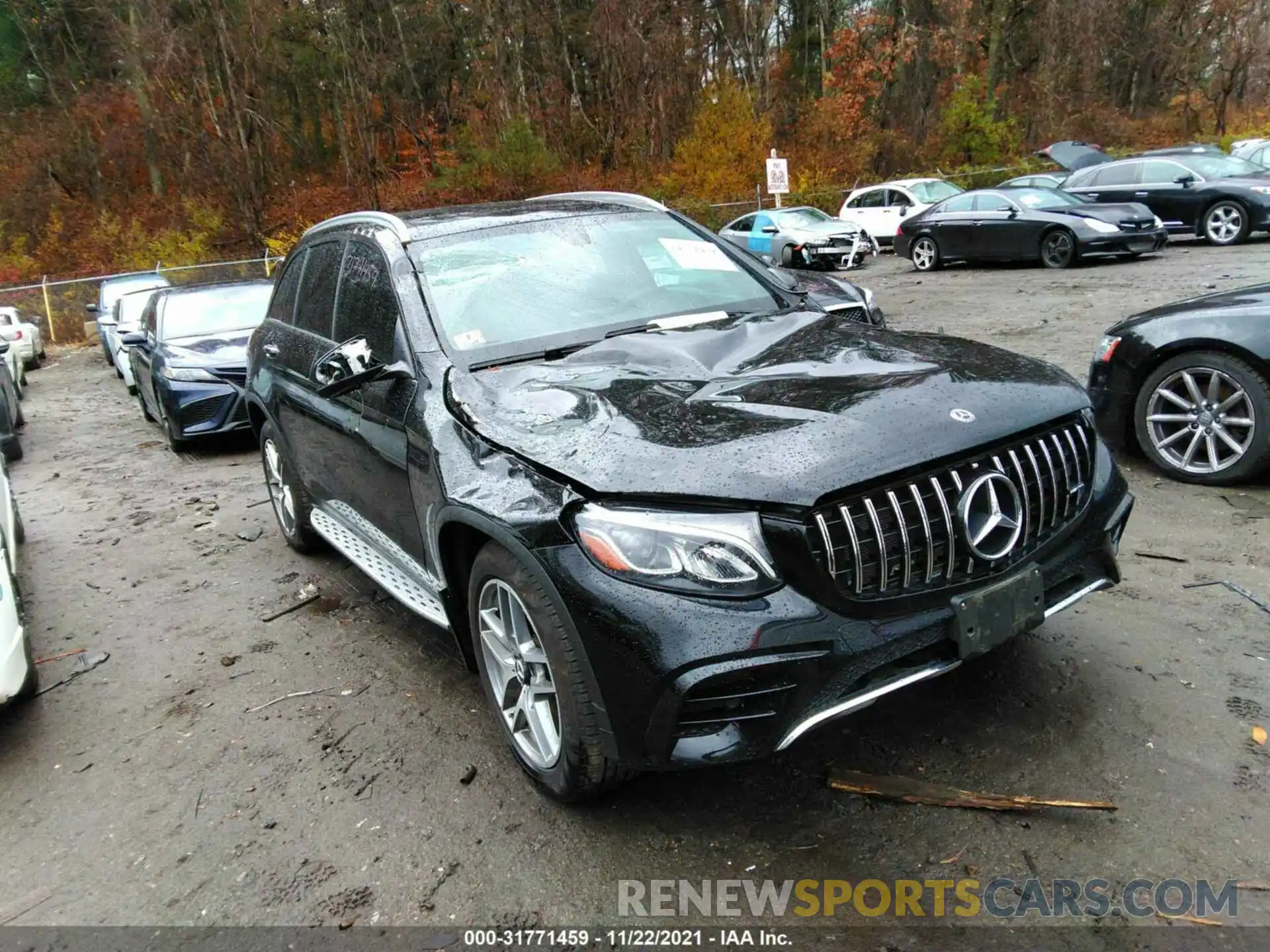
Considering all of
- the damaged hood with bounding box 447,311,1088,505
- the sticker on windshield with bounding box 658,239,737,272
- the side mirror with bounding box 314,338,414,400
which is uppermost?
the sticker on windshield with bounding box 658,239,737,272

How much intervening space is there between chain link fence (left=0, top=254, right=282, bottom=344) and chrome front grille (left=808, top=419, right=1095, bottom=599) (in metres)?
24.6

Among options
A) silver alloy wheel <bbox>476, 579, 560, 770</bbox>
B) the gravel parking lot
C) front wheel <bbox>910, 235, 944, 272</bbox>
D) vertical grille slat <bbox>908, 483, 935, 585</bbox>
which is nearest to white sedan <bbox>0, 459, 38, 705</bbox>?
the gravel parking lot

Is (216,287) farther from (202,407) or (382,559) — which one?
(382,559)

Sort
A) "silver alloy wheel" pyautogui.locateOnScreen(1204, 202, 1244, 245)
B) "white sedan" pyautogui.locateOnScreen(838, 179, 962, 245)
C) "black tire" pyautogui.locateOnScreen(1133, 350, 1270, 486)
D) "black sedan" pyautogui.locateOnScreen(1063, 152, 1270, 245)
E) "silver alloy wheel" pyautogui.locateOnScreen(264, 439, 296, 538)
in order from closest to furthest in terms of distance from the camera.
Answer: "black tire" pyautogui.locateOnScreen(1133, 350, 1270, 486)
"silver alloy wheel" pyautogui.locateOnScreen(264, 439, 296, 538)
"black sedan" pyautogui.locateOnScreen(1063, 152, 1270, 245)
"silver alloy wheel" pyautogui.locateOnScreen(1204, 202, 1244, 245)
"white sedan" pyautogui.locateOnScreen(838, 179, 962, 245)

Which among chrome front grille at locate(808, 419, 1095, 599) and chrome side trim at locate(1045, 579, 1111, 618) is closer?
chrome front grille at locate(808, 419, 1095, 599)

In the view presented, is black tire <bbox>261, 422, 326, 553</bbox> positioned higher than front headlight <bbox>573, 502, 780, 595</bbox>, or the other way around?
front headlight <bbox>573, 502, 780, 595</bbox>

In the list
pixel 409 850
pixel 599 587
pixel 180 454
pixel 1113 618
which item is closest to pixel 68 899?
pixel 409 850

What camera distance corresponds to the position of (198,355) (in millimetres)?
9109

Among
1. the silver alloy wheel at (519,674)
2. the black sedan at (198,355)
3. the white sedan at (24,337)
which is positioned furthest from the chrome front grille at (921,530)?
the white sedan at (24,337)

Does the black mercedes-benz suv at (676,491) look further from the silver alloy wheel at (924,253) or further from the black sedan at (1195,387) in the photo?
the silver alloy wheel at (924,253)

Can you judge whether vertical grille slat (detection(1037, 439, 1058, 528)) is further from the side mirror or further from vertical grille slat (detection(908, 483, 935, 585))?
the side mirror

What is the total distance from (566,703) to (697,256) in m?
2.42

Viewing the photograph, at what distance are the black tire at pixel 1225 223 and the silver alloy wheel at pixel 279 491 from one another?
1678 cm

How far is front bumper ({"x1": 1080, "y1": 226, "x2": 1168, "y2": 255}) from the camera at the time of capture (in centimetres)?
1519
